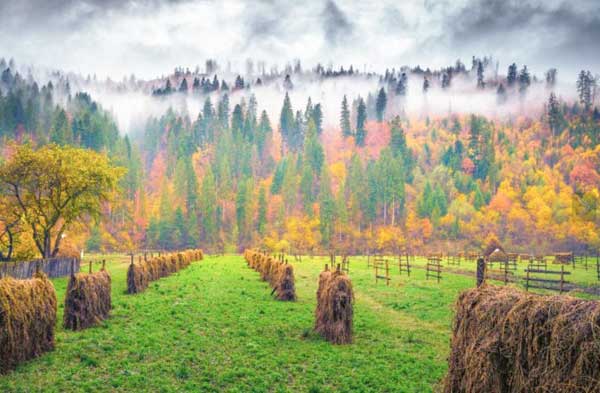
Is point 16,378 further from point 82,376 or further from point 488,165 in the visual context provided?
point 488,165

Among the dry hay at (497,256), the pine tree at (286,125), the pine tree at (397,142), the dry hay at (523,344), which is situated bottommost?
the dry hay at (497,256)

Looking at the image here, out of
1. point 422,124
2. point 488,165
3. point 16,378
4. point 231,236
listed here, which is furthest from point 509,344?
point 422,124

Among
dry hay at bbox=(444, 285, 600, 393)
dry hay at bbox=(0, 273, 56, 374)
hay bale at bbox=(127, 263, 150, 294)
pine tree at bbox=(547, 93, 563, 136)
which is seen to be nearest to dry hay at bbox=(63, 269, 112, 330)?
dry hay at bbox=(0, 273, 56, 374)

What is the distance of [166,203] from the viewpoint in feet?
326

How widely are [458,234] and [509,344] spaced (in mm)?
100858

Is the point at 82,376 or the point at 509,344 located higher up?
the point at 509,344

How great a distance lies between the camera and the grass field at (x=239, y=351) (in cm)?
1012

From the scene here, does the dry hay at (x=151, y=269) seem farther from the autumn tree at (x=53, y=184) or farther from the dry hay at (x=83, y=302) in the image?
the autumn tree at (x=53, y=184)

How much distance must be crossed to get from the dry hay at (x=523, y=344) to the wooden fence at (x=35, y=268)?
18.4m

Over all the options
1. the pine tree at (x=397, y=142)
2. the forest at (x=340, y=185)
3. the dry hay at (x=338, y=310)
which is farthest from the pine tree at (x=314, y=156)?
the dry hay at (x=338, y=310)

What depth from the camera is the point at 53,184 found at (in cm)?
3597

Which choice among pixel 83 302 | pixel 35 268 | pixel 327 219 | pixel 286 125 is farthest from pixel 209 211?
pixel 83 302

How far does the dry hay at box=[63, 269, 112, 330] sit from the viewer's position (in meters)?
15.0

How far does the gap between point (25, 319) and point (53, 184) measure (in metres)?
28.8
